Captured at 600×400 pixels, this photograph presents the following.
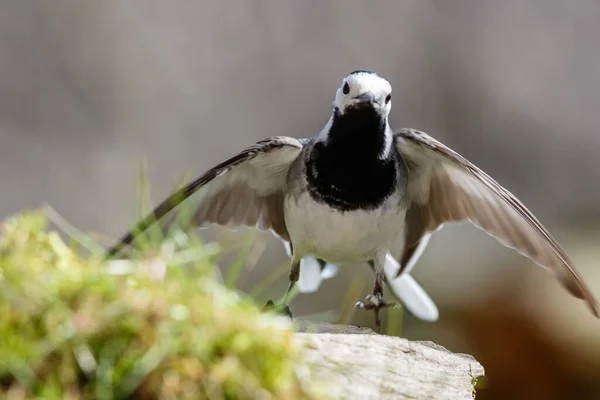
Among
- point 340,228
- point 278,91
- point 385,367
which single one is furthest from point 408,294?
point 278,91

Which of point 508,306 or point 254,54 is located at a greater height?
point 254,54

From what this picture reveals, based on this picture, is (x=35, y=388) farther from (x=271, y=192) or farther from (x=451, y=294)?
(x=451, y=294)

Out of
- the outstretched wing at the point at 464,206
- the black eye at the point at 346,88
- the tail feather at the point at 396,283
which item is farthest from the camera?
the tail feather at the point at 396,283

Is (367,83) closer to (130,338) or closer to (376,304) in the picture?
(376,304)

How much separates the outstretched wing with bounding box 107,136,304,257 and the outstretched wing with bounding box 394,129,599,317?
437mm

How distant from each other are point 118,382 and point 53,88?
480 cm

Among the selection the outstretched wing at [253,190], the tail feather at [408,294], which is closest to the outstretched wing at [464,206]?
the tail feather at [408,294]

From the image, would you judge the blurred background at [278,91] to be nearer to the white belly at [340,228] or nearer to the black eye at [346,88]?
the white belly at [340,228]

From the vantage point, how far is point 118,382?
1152 millimetres

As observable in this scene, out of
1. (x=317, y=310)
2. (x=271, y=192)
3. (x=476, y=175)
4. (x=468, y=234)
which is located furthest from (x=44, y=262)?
(x=468, y=234)

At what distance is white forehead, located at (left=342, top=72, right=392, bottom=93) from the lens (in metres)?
2.57

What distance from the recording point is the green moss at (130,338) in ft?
3.76

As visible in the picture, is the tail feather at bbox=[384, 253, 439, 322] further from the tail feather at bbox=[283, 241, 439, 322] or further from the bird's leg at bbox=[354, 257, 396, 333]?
the bird's leg at bbox=[354, 257, 396, 333]

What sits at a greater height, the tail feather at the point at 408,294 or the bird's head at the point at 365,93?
the bird's head at the point at 365,93
